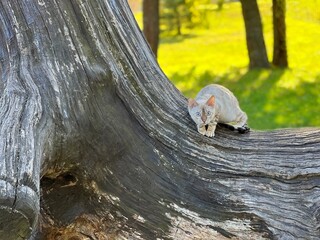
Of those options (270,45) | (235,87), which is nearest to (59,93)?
(235,87)

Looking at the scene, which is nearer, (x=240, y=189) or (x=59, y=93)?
(x=59, y=93)

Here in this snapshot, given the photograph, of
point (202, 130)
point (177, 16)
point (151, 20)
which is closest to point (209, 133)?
point (202, 130)

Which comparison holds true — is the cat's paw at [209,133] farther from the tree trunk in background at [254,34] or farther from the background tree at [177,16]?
the background tree at [177,16]

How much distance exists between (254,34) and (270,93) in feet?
8.31

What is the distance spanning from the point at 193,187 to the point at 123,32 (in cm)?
94

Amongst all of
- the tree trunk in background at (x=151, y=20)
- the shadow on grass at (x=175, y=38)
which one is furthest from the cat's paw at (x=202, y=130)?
the shadow on grass at (x=175, y=38)

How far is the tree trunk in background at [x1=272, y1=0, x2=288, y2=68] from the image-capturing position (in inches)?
522

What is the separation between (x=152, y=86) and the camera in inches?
129

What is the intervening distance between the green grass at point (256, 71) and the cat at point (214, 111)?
5709mm

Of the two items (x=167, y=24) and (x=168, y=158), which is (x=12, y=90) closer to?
(x=168, y=158)

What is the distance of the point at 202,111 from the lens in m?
3.24

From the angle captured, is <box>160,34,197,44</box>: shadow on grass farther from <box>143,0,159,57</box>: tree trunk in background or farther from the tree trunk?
the tree trunk

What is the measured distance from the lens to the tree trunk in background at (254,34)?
13.5 meters

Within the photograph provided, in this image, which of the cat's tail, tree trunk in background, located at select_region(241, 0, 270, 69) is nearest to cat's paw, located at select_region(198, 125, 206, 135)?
the cat's tail
